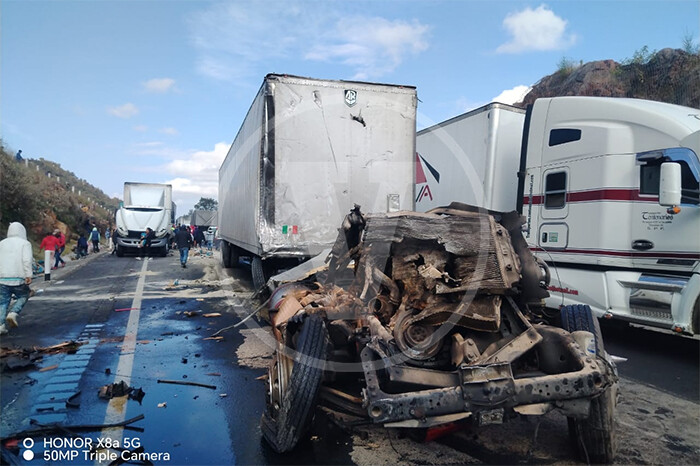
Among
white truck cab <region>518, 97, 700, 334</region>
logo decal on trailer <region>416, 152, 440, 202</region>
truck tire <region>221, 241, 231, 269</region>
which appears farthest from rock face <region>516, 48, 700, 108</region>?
truck tire <region>221, 241, 231, 269</region>

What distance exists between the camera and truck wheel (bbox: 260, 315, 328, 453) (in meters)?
3.39

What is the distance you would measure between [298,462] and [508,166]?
22.5 ft

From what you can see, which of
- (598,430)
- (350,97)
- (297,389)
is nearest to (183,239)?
(350,97)

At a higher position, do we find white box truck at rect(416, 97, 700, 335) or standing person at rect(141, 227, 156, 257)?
white box truck at rect(416, 97, 700, 335)

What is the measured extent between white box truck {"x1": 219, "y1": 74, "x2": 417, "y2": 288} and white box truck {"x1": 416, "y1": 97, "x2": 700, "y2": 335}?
1640 millimetres

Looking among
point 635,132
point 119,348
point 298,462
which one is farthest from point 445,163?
point 298,462

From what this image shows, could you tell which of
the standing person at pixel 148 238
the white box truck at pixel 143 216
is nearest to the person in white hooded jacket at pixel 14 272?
the standing person at pixel 148 238

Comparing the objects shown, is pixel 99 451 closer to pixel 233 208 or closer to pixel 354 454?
pixel 354 454

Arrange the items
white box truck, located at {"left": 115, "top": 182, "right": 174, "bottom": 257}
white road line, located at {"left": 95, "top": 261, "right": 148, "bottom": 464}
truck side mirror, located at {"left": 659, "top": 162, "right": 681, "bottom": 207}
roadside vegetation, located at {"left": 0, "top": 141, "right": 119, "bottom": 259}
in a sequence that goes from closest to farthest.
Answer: white road line, located at {"left": 95, "top": 261, "right": 148, "bottom": 464}, truck side mirror, located at {"left": 659, "top": 162, "right": 681, "bottom": 207}, roadside vegetation, located at {"left": 0, "top": 141, "right": 119, "bottom": 259}, white box truck, located at {"left": 115, "top": 182, "right": 174, "bottom": 257}

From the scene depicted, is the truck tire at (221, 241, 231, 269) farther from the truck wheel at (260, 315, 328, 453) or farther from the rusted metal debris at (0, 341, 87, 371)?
the truck wheel at (260, 315, 328, 453)

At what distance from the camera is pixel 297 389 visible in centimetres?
339

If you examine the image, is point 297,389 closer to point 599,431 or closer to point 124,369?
point 599,431

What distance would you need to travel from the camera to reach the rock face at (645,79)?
51.1 ft

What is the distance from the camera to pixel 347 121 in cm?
840
